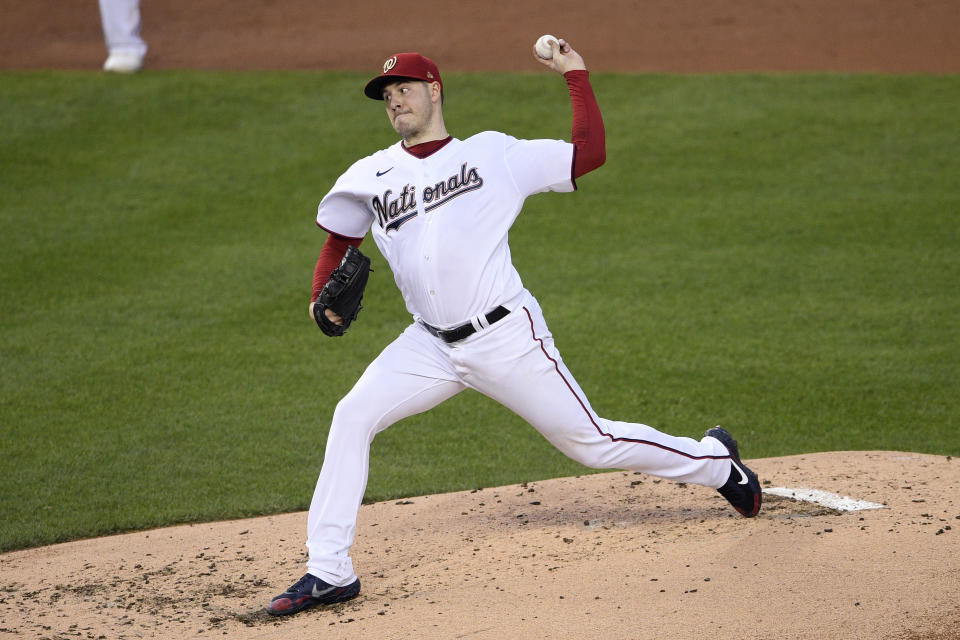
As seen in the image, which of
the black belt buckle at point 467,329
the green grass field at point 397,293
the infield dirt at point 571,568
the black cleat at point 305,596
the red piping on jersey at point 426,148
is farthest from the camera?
the green grass field at point 397,293

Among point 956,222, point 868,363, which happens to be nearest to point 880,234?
point 956,222

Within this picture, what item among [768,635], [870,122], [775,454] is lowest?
[775,454]

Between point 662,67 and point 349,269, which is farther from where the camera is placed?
point 662,67

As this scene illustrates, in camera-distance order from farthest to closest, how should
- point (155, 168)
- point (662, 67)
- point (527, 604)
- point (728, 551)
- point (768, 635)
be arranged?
point (662, 67) < point (155, 168) < point (728, 551) < point (527, 604) < point (768, 635)

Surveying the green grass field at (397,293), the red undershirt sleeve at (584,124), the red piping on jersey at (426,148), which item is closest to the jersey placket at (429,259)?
the red piping on jersey at (426,148)

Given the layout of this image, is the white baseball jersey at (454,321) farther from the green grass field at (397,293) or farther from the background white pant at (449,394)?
the green grass field at (397,293)

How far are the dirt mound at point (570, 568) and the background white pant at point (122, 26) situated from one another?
31.5 feet

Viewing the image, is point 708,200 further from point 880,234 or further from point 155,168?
point 155,168

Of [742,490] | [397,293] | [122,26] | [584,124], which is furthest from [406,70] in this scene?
[122,26]

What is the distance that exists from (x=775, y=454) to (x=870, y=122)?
620 cm

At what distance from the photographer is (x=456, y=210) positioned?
3.74 m

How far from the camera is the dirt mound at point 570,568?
3.31 meters

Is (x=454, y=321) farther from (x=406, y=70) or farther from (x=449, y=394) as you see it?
(x=406, y=70)

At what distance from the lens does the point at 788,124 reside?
10.7 meters
